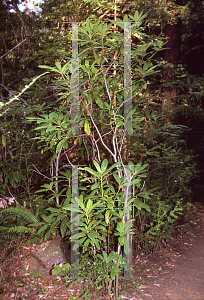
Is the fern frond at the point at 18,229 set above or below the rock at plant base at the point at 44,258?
above

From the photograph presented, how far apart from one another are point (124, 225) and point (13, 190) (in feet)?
8.31

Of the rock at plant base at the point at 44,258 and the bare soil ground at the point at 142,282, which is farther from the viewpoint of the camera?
the rock at plant base at the point at 44,258

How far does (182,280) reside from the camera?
3287mm

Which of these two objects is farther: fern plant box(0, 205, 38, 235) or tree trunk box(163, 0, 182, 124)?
tree trunk box(163, 0, 182, 124)

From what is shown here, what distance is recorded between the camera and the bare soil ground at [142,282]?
2834mm

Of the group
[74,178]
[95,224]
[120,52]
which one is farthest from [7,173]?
[120,52]

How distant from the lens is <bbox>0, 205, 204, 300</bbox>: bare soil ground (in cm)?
283

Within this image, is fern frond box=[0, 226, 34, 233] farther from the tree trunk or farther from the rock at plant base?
the tree trunk

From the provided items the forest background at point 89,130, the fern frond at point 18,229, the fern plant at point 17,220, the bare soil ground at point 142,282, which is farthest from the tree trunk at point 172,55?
the fern frond at point 18,229

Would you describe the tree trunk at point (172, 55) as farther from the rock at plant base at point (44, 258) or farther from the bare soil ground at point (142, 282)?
the rock at plant base at point (44, 258)

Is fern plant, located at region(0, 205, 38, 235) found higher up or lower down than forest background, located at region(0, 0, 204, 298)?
lower down

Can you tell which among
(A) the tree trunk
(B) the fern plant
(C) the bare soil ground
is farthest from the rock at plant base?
(A) the tree trunk

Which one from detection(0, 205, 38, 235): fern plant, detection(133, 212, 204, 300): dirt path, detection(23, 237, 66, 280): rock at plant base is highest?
detection(0, 205, 38, 235): fern plant

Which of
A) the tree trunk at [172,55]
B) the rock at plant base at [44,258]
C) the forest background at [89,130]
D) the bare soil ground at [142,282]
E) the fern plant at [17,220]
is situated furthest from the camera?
the tree trunk at [172,55]
